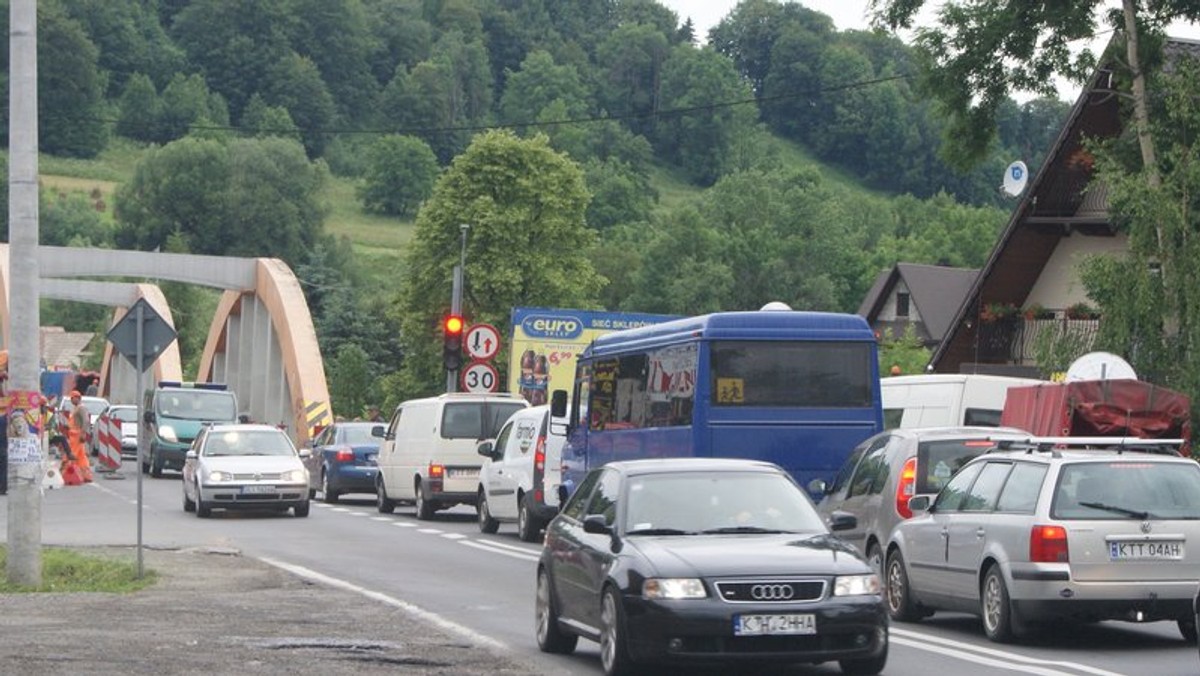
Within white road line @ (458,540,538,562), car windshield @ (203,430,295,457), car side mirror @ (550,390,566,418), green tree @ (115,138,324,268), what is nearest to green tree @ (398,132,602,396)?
car windshield @ (203,430,295,457)

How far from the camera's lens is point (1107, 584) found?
15.7 metres

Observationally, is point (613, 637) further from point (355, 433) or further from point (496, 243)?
point (496, 243)

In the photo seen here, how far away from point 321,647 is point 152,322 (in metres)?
8.10

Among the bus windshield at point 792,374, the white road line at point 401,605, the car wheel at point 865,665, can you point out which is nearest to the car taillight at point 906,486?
the white road line at point 401,605

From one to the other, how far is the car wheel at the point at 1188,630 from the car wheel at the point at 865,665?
11.9ft

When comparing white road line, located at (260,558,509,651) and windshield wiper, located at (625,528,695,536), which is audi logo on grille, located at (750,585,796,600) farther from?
white road line, located at (260,558,509,651)

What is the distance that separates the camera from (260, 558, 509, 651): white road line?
16016 mm

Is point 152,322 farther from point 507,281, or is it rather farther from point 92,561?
point 507,281

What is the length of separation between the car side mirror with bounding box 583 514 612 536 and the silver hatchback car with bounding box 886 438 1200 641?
11.4 ft

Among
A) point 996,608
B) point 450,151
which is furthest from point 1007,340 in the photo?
point 450,151

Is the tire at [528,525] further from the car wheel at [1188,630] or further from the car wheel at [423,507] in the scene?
the car wheel at [1188,630]

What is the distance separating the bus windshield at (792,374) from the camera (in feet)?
78.4

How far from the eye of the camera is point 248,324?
83.6m

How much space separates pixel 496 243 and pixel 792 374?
67016mm
